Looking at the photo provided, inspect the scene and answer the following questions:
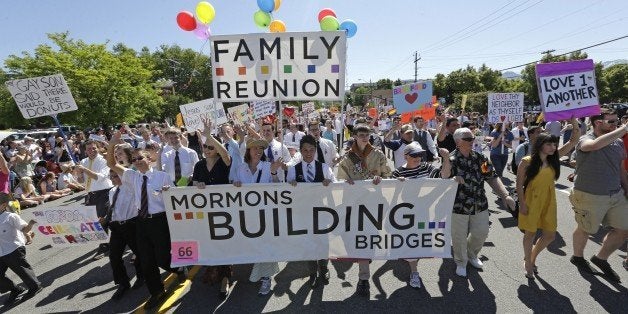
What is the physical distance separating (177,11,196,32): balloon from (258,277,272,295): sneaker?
16.0 feet

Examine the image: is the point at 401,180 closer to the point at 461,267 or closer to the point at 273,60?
the point at 461,267

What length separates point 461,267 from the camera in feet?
14.2

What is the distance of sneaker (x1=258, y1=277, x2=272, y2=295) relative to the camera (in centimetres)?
407

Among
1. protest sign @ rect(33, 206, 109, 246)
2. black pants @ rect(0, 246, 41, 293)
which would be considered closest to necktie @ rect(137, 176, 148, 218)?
protest sign @ rect(33, 206, 109, 246)

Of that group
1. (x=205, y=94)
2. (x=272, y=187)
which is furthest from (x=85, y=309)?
(x=205, y=94)

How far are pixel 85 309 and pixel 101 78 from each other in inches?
901

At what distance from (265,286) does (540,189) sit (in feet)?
11.3

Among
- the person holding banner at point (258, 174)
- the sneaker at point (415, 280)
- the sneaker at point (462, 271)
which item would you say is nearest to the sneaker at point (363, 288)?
the sneaker at point (415, 280)

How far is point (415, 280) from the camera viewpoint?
412cm

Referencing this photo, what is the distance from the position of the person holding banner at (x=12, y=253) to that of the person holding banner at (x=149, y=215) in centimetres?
159

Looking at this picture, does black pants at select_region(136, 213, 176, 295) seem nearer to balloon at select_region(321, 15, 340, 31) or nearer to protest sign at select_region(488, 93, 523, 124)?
balloon at select_region(321, 15, 340, 31)

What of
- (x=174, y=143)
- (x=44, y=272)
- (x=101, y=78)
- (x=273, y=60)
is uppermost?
(x=101, y=78)

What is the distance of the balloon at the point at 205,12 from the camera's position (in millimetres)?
6251

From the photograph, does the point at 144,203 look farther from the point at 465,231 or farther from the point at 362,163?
the point at 465,231
